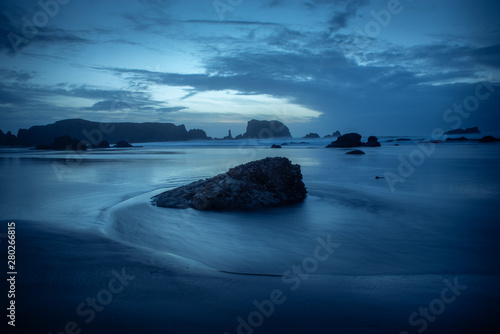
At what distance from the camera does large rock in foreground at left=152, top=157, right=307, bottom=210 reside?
761 centimetres

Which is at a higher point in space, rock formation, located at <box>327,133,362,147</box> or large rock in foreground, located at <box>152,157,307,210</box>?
rock formation, located at <box>327,133,362,147</box>

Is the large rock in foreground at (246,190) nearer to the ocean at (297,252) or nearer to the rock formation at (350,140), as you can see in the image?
the ocean at (297,252)

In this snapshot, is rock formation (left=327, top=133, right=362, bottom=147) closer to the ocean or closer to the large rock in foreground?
the ocean

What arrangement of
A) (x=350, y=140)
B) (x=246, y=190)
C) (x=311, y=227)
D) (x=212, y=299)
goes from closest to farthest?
1. (x=212, y=299)
2. (x=311, y=227)
3. (x=246, y=190)
4. (x=350, y=140)

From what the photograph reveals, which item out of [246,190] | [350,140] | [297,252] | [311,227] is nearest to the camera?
[297,252]

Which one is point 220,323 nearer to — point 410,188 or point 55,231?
point 55,231

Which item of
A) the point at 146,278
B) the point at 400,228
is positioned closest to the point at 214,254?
the point at 146,278

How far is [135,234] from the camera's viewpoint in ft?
18.0

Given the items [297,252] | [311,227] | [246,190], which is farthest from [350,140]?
[297,252]

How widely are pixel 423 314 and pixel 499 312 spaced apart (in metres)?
0.76

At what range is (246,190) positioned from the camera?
7.99m

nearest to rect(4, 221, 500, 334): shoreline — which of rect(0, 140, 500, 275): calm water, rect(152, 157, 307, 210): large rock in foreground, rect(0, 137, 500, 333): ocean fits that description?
rect(0, 137, 500, 333): ocean

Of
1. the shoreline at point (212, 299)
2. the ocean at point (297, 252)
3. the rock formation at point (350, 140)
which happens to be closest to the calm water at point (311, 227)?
the ocean at point (297, 252)

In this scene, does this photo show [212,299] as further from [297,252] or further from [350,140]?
[350,140]
